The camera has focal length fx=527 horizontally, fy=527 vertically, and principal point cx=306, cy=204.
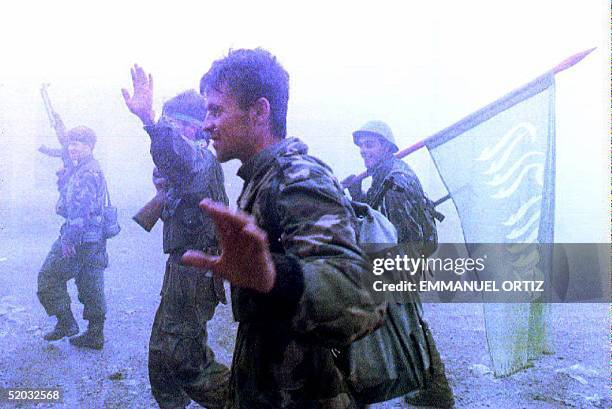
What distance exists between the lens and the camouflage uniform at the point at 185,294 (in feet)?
7.84

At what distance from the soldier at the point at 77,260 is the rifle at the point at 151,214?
332 mm

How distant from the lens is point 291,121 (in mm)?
2871

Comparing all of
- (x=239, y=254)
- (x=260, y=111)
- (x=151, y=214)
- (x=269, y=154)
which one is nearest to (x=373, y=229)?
(x=269, y=154)

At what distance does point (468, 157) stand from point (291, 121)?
97 centimetres

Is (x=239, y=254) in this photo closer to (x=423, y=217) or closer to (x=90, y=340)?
(x=423, y=217)

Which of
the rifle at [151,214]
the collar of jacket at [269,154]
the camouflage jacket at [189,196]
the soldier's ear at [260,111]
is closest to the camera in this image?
the collar of jacket at [269,154]

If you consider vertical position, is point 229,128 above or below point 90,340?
above

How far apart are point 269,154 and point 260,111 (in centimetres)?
20

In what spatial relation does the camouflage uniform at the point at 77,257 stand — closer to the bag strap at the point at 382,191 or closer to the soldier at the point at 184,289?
the soldier at the point at 184,289

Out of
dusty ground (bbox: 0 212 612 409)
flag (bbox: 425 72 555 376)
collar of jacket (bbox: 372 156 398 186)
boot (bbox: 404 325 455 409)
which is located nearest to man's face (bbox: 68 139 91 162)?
dusty ground (bbox: 0 212 612 409)

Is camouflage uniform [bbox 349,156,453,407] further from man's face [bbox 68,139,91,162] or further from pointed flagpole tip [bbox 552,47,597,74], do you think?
man's face [bbox 68,139,91,162]

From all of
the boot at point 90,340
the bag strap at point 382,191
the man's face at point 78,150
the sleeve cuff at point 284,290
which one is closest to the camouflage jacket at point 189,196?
the man's face at point 78,150

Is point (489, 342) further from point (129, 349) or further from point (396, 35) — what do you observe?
point (129, 349)

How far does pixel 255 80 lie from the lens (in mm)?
1495
